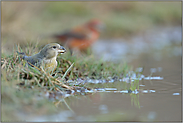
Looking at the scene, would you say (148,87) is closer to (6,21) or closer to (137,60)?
(137,60)

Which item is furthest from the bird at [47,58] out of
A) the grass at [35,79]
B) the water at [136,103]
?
the water at [136,103]

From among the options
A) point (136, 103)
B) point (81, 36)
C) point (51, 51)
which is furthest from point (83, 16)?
point (136, 103)

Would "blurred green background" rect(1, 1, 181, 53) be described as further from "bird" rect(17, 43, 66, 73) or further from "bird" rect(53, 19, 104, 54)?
"bird" rect(17, 43, 66, 73)

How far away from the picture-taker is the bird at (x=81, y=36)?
453 inches

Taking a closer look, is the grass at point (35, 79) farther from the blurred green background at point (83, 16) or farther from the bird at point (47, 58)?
the blurred green background at point (83, 16)

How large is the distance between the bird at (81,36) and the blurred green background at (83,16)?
1008 millimetres

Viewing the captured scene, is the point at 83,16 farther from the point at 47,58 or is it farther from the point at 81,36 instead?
the point at 47,58

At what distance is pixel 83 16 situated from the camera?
16.7m

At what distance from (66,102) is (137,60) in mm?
5570

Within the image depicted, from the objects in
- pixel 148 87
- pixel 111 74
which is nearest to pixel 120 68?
pixel 111 74

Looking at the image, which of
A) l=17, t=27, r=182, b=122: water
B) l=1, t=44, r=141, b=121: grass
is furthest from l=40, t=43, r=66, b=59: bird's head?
l=17, t=27, r=182, b=122: water

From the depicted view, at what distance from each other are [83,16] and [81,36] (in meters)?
5.24

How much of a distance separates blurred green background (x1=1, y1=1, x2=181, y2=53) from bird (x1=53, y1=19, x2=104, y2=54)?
101cm

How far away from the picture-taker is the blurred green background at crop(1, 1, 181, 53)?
11.9m
